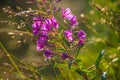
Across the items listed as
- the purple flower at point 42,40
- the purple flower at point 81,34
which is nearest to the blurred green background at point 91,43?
the purple flower at point 42,40

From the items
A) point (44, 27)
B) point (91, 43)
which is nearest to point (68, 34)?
point (44, 27)

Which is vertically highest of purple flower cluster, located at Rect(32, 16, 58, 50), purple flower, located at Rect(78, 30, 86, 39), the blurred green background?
purple flower cluster, located at Rect(32, 16, 58, 50)

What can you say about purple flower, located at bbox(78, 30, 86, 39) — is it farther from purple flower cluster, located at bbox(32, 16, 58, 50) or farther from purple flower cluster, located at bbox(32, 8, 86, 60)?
purple flower cluster, located at bbox(32, 16, 58, 50)


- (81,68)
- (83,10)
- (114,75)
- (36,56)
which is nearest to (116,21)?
(114,75)

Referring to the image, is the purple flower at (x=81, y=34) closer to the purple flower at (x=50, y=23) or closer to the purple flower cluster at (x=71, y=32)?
the purple flower cluster at (x=71, y=32)

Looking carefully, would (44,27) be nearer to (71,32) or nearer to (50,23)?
(50,23)

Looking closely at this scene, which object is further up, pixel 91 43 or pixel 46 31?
pixel 46 31

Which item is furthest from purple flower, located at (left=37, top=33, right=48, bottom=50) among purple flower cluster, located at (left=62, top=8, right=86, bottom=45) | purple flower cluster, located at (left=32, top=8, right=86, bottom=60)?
purple flower cluster, located at (left=62, top=8, right=86, bottom=45)

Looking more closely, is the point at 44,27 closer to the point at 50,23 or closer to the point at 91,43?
the point at 50,23

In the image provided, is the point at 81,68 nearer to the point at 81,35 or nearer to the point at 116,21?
the point at 81,35

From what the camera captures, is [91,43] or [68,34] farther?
[91,43]

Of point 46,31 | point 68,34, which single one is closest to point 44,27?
point 46,31

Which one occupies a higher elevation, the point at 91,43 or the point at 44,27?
the point at 44,27
